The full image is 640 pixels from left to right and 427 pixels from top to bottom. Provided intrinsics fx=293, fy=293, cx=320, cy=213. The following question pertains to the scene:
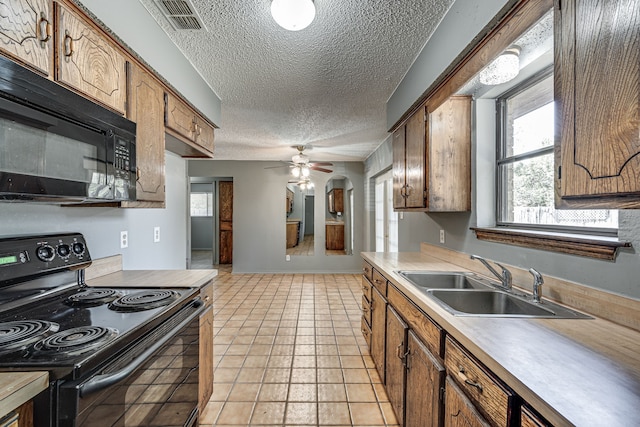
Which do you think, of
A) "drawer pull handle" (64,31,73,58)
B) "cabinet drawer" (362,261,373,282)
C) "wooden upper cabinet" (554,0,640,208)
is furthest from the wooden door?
"wooden upper cabinet" (554,0,640,208)

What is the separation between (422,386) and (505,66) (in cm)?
169

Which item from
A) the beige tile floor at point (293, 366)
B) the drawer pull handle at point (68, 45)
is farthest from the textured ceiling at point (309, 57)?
the beige tile floor at point (293, 366)

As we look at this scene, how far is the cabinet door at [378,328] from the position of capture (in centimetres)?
207

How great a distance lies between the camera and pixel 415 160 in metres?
2.28

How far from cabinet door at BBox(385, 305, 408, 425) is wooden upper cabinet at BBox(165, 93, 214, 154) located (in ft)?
6.20

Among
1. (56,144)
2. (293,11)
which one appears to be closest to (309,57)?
(293,11)

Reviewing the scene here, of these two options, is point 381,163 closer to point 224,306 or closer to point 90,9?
point 224,306

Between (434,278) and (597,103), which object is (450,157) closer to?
(434,278)

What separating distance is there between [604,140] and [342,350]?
2.53m

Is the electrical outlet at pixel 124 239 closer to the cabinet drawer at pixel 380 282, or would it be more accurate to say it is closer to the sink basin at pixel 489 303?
the cabinet drawer at pixel 380 282

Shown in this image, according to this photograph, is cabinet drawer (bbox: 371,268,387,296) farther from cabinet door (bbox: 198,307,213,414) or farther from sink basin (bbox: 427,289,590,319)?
cabinet door (bbox: 198,307,213,414)

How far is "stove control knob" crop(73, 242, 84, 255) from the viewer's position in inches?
59.8

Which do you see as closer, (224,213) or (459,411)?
(459,411)

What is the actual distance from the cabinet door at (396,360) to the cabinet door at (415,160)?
872 millimetres
